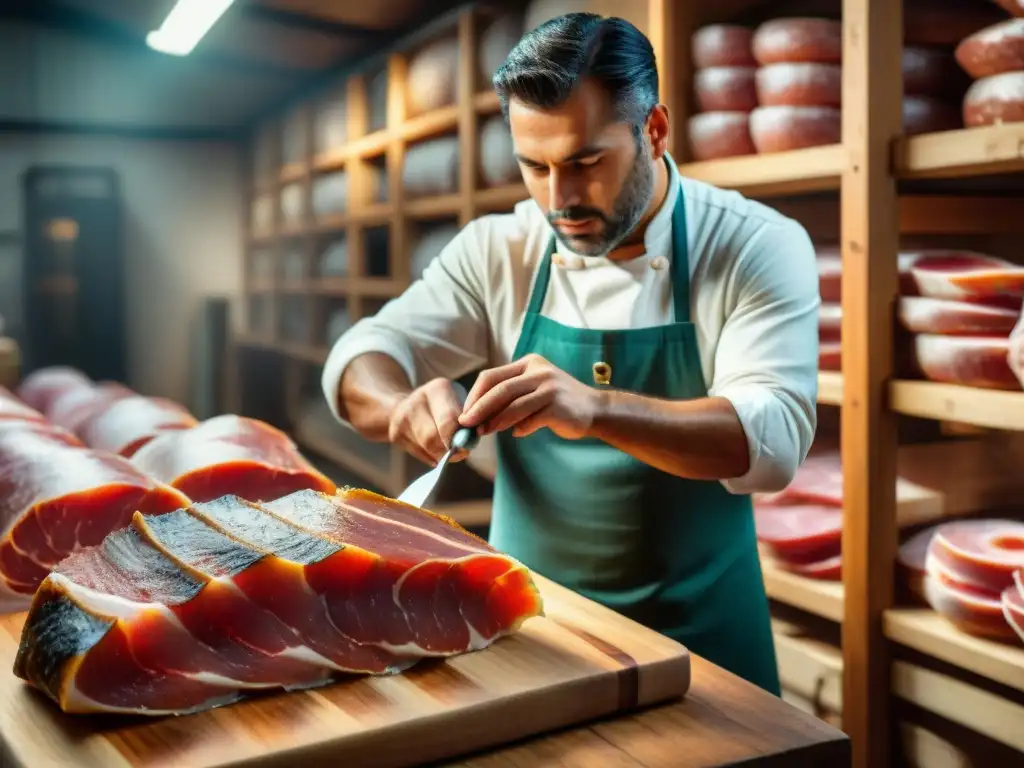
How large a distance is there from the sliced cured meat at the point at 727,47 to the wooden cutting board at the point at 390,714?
1300 millimetres

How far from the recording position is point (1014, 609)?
59.9 inches

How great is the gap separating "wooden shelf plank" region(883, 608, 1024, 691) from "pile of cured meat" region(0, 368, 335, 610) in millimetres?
976

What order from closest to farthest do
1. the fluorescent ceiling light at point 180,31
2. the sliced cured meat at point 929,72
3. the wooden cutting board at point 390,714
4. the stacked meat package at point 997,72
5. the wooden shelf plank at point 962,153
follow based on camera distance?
the wooden cutting board at point 390,714 < the wooden shelf plank at point 962,153 < the stacked meat package at point 997,72 < the sliced cured meat at point 929,72 < the fluorescent ceiling light at point 180,31

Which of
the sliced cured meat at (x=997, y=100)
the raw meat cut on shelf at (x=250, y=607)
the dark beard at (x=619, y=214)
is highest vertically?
the sliced cured meat at (x=997, y=100)

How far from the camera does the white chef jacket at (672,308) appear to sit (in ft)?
4.63

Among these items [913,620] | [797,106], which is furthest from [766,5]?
[913,620]

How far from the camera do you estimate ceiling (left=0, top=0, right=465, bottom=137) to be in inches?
80.5

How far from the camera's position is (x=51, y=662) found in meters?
0.96

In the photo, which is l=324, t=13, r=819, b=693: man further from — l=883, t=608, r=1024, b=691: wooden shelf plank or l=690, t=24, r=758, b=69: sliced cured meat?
l=690, t=24, r=758, b=69: sliced cured meat

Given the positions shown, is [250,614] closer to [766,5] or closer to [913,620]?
[913,620]

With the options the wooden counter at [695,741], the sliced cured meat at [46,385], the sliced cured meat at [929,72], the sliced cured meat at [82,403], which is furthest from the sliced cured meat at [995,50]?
the sliced cured meat at [46,385]

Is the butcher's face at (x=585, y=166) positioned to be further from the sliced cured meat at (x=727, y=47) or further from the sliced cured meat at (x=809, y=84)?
the sliced cured meat at (x=727, y=47)

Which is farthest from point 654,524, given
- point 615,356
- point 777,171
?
point 777,171

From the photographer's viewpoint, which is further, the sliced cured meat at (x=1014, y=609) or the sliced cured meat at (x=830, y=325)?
the sliced cured meat at (x=830, y=325)
